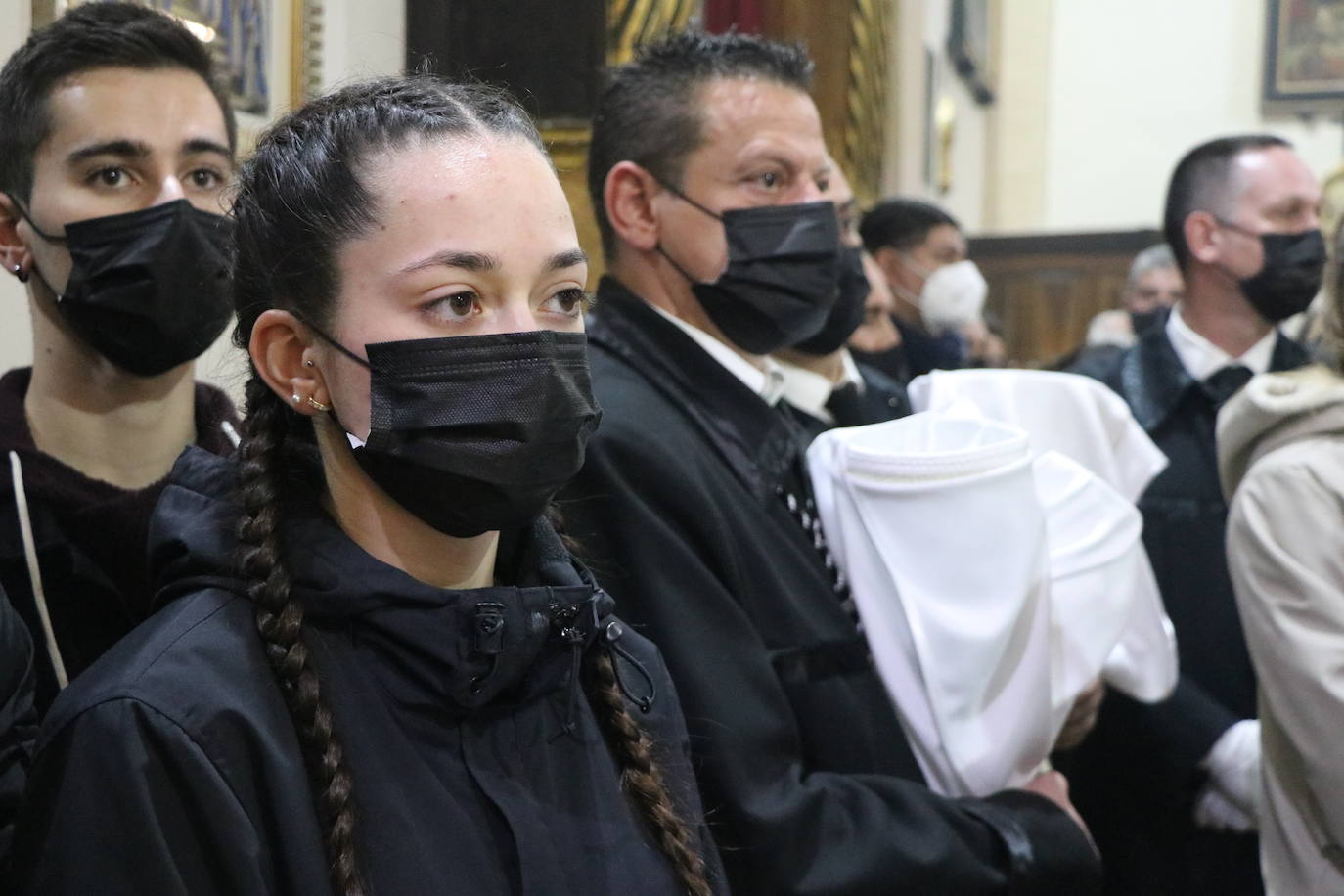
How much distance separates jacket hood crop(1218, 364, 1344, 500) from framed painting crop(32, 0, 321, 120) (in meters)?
2.10

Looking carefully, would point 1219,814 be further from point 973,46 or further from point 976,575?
point 973,46

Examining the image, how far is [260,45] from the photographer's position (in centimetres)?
294

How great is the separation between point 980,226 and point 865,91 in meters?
6.90

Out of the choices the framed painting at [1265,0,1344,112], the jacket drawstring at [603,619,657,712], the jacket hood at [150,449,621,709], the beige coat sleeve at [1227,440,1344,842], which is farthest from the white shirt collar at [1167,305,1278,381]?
the framed painting at [1265,0,1344,112]

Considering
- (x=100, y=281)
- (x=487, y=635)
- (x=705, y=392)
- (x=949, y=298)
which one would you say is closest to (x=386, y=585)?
(x=487, y=635)

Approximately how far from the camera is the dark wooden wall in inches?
447

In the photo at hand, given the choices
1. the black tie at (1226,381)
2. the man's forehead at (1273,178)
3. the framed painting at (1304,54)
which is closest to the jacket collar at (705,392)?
the black tie at (1226,381)

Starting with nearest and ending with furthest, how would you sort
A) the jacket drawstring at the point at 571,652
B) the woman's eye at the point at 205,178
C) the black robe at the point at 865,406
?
the jacket drawstring at the point at 571,652
the woman's eye at the point at 205,178
the black robe at the point at 865,406

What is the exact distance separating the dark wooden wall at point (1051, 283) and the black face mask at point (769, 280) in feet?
29.2

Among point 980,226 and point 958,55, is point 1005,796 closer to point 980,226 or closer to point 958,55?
point 958,55

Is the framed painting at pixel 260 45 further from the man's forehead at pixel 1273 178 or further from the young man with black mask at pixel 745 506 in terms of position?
the man's forehead at pixel 1273 178

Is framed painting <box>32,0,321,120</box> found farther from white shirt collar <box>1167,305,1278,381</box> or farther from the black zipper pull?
white shirt collar <box>1167,305,1278,381</box>

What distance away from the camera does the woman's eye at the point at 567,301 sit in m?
1.70

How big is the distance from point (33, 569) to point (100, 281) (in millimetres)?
441
